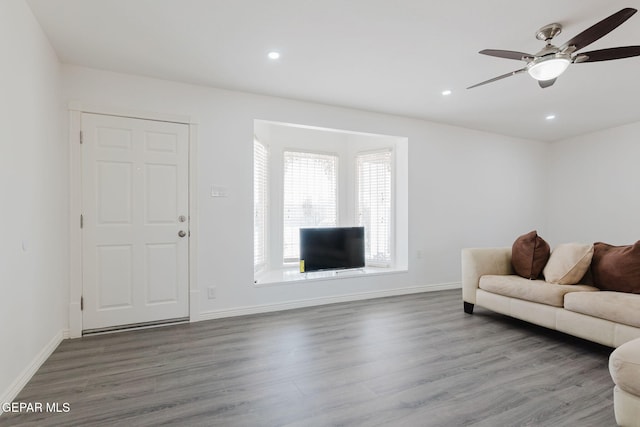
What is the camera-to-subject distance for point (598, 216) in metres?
5.50

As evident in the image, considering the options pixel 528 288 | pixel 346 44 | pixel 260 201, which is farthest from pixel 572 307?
pixel 260 201

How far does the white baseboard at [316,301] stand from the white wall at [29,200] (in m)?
1.43

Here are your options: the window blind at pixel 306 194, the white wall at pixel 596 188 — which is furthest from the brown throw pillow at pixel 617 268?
the window blind at pixel 306 194

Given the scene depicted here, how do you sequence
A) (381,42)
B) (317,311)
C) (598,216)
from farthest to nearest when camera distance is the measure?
(598,216) < (317,311) < (381,42)

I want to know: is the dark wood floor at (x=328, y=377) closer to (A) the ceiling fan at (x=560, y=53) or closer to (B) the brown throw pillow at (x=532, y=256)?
(B) the brown throw pillow at (x=532, y=256)

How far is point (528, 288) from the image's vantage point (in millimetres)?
3170

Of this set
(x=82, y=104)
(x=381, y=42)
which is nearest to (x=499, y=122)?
(x=381, y=42)

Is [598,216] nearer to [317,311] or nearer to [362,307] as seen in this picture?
[362,307]

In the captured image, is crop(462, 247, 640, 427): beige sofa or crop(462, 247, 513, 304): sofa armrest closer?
crop(462, 247, 640, 427): beige sofa

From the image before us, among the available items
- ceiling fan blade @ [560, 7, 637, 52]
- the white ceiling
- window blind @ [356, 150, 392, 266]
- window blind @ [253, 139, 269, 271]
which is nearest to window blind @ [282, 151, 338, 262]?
window blind @ [253, 139, 269, 271]

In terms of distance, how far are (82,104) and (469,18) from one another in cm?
356

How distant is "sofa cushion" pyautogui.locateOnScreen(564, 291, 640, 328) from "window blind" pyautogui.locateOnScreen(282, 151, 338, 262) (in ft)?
10.8

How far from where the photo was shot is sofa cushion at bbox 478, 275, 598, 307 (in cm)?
294

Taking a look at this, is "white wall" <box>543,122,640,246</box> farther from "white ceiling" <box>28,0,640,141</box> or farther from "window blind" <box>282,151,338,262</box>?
"window blind" <box>282,151,338,262</box>
